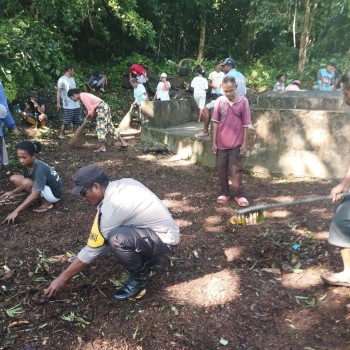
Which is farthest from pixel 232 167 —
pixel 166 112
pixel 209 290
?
pixel 166 112

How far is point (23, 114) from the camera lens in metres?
8.98

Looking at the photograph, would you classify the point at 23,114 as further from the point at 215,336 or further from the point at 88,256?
the point at 215,336

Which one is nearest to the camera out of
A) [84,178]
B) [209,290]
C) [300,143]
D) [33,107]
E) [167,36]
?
[84,178]

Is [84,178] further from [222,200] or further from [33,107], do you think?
[33,107]

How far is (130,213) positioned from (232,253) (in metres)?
1.45

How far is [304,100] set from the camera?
7.86m

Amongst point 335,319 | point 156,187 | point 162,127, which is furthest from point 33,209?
point 162,127

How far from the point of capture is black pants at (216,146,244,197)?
488 centimetres

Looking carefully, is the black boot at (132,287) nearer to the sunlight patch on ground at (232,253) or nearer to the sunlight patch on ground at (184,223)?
the sunlight patch on ground at (232,253)

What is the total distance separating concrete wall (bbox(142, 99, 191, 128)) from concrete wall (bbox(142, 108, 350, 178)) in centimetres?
323

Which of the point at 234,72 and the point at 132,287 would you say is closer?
the point at 132,287

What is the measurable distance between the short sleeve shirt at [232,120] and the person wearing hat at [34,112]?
19.3 feet

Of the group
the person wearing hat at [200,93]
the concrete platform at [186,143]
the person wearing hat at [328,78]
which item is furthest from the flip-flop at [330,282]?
the person wearing hat at [328,78]

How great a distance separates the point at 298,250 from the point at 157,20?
54.5ft
